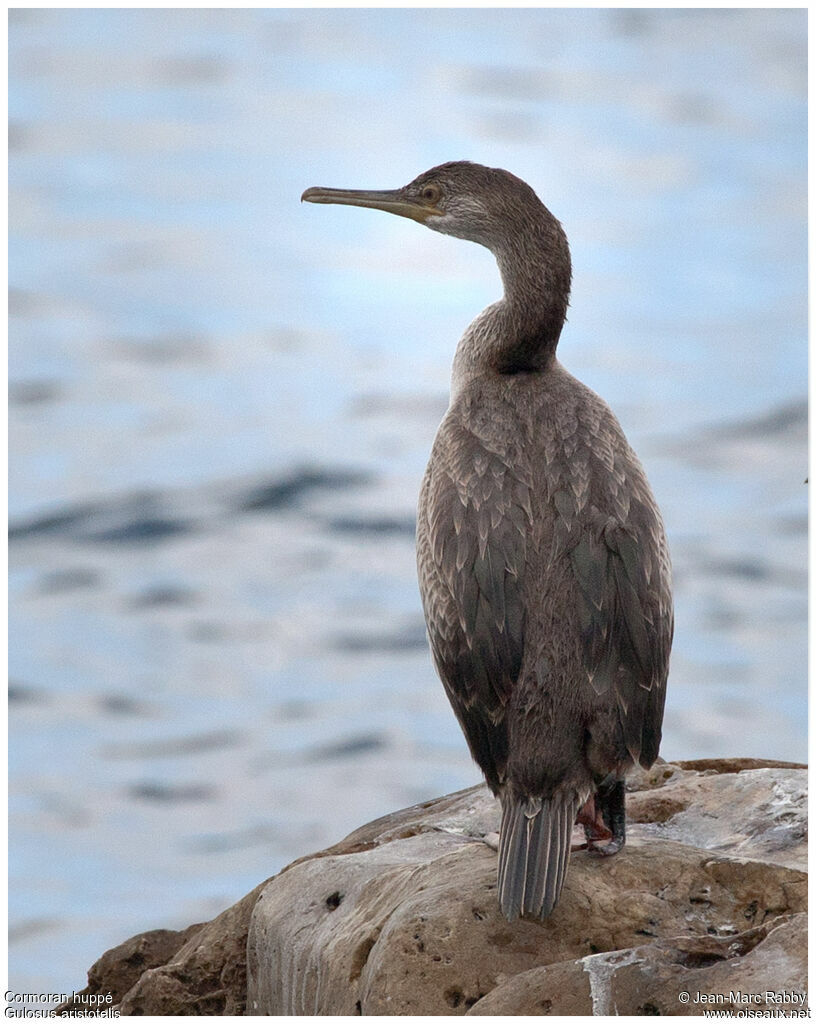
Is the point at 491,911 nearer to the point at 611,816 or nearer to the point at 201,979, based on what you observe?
the point at 611,816

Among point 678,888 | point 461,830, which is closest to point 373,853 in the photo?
point 461,830

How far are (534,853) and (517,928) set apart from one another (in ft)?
0.94

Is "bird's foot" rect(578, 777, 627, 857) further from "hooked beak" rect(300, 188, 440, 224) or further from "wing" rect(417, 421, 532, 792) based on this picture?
"hooked beak" rect(300, 188, 440, 224)

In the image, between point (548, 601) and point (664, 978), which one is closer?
point (664, 978)

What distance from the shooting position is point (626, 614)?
6.14 m

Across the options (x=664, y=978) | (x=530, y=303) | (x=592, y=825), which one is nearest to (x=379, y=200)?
(x=530, y=303)

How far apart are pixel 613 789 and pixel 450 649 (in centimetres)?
84

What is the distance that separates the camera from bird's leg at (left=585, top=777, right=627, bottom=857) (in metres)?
6.16

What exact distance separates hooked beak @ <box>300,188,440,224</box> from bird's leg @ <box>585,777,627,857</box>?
3.07m

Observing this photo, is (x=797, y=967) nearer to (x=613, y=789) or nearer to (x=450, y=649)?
(x=613, y=789)

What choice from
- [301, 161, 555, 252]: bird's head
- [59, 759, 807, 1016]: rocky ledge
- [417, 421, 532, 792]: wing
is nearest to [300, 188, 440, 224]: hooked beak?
[301, 161, 555, 252]: bird's head

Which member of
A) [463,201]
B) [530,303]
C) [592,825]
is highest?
[463,201]

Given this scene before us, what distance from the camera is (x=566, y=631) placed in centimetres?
609

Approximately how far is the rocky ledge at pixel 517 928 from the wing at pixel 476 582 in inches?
23.5
